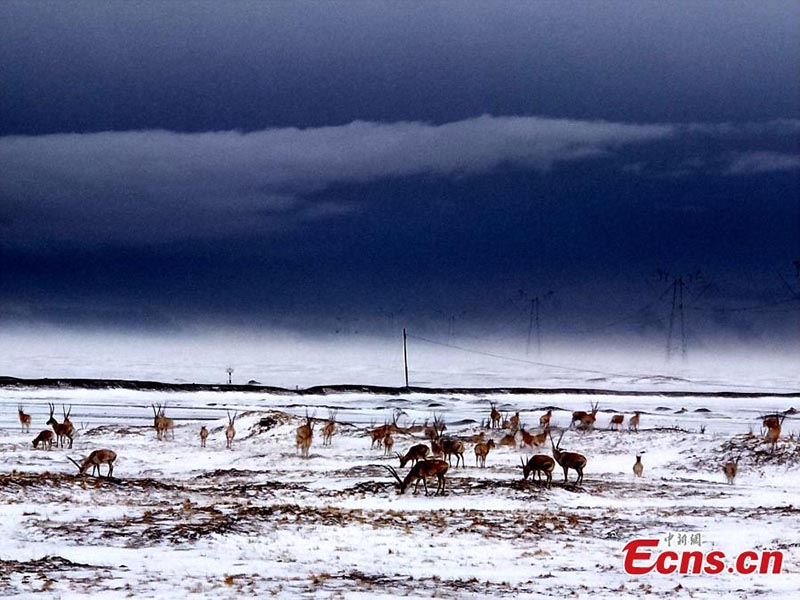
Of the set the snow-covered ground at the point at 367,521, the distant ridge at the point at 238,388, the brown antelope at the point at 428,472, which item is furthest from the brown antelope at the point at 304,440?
the distant ridge at the point at 238,388

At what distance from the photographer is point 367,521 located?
21.1 meters

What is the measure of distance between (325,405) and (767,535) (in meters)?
65.2

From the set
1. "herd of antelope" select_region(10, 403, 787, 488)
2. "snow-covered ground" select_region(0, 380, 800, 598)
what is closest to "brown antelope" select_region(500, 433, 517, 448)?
"herd of antelope" select_region(10, 403, 787, 488)

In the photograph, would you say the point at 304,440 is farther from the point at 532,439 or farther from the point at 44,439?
the point at 44,439

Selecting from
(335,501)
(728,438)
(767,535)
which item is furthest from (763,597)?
(728,438)

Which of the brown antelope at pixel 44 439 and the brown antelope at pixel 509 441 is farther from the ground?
the brown antelope at pixel 44 439

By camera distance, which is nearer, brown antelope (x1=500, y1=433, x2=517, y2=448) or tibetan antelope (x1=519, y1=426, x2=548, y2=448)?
tibetan antelope (x1=519, y1=426, x2=548, y2=448)

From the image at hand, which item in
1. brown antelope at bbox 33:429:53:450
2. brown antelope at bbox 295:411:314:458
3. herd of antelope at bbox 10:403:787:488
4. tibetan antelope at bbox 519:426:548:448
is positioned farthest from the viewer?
tibetan antelope at bbox 519:426:548:448

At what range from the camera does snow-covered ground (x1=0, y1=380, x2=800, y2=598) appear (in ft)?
49.0

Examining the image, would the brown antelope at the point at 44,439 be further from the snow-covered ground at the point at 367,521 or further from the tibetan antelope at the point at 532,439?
the tibetan antelope at the point at 532,439

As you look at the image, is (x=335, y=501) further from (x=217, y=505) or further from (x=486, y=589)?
(x=486, y=589)

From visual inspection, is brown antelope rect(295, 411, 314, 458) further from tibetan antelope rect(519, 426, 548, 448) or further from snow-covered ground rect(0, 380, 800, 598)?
tibetan antelope rect(519, 426, 548, 448)

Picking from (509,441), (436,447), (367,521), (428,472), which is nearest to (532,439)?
(509,441)

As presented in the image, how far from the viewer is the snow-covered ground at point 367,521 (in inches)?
588
